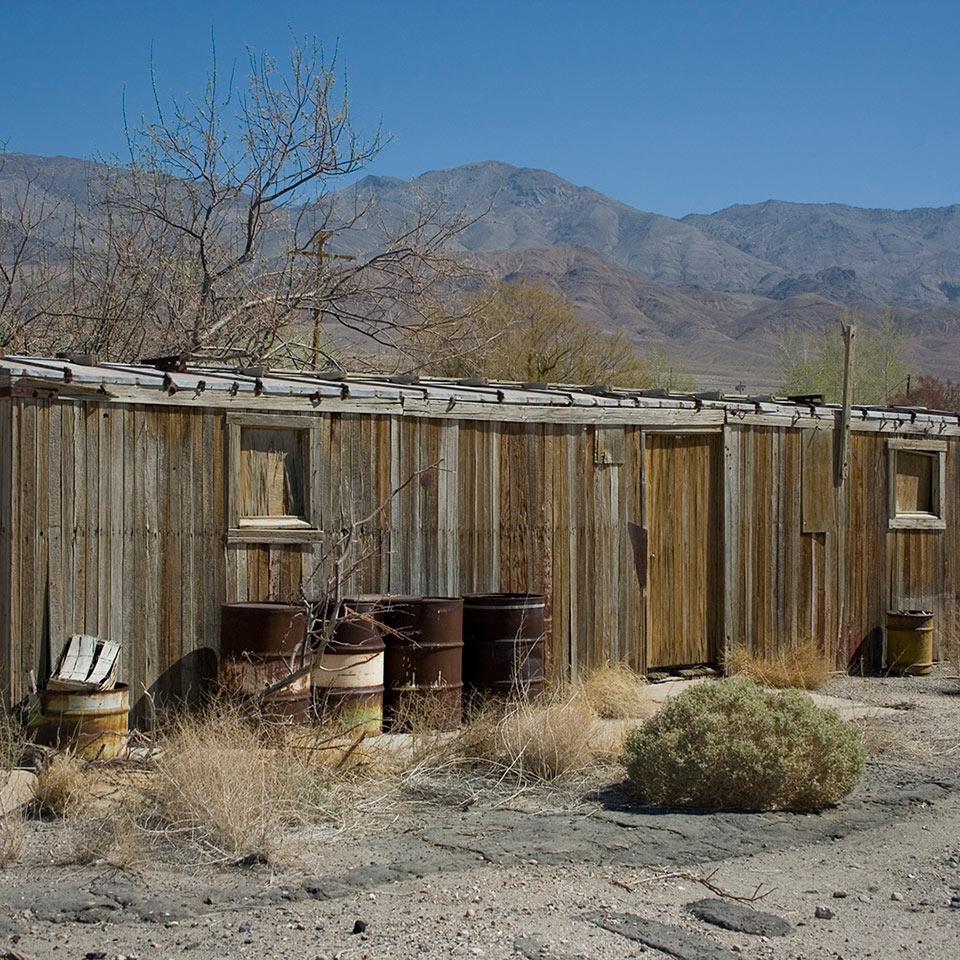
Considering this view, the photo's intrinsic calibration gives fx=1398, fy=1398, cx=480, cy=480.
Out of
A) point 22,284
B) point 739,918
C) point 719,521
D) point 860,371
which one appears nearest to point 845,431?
point 719,521

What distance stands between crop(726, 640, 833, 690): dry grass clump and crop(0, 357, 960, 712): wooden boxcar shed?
8.0 inches

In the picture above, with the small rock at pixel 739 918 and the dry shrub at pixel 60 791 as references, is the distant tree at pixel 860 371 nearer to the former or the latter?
the dry shrub at pixel 60 791

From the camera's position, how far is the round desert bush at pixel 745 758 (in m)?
7.47

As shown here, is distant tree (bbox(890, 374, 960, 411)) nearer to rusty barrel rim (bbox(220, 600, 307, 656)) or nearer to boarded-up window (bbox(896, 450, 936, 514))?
boarded-up window (bbox(896, 450, 936, 514))

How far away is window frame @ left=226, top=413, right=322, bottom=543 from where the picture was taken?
378 inches

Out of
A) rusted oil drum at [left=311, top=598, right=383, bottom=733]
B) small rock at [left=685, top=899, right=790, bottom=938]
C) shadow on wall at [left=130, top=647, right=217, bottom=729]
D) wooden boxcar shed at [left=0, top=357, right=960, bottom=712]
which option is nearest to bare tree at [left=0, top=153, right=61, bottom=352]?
wooden boxcar shed at [left=0, top=357, right=960, bottom=712]

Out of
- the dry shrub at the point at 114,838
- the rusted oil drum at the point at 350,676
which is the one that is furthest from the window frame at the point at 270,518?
the dry shrub at the point at 114,838

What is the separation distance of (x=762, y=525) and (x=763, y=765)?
5802 mm

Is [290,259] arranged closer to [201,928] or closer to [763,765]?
[763,765]

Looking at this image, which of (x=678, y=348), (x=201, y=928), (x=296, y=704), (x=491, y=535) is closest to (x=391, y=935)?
(x=201, y=928)

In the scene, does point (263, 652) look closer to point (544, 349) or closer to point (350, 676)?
point (350, 676)

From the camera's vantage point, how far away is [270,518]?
9898 millimetres

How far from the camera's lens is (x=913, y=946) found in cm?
552

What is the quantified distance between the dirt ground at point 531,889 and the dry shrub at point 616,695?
7.98 ft
